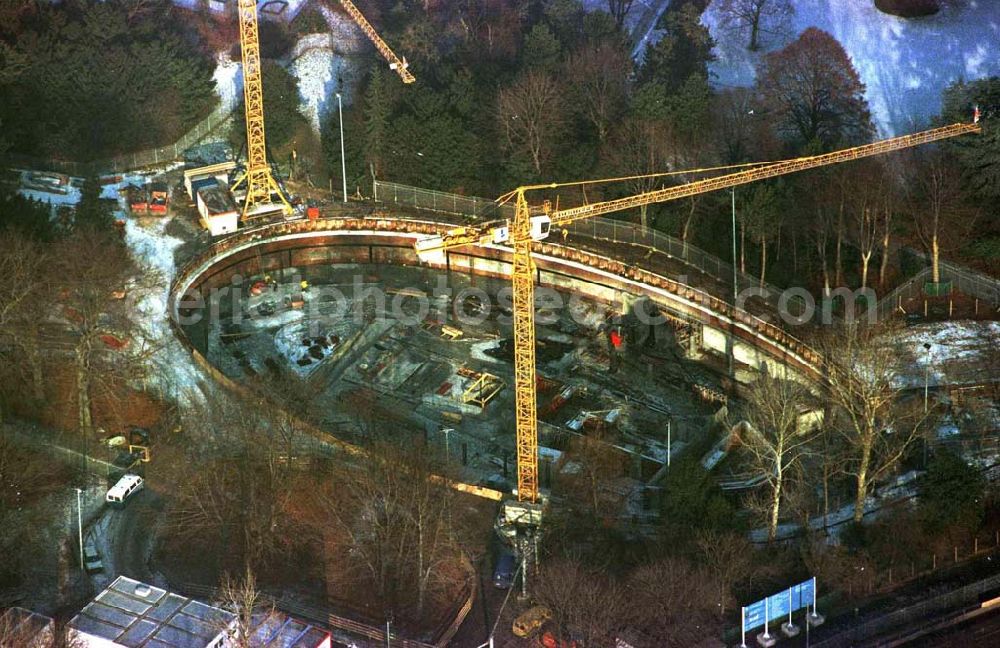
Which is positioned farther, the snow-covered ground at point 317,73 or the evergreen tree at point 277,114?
the snow-covered ground at point 317,73

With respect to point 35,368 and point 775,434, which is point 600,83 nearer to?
point 775,434

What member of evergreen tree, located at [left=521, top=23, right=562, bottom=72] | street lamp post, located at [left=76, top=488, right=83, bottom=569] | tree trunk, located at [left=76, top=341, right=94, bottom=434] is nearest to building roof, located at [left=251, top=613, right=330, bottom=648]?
street lamp post, located at [left=76, top=488, right=83, bottom=569]

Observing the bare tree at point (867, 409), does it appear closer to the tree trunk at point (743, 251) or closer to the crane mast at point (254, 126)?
the tree trunk at point (743, 251)

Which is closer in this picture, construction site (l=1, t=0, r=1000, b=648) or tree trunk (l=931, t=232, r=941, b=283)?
construction site (l=1, t=0, r=1000, b=648)

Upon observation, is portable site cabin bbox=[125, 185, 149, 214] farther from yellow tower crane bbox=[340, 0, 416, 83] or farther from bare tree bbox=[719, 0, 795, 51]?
bare tree bbox=[719, 0, 795, 51]

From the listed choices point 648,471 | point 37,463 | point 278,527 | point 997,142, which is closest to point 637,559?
point 648,471

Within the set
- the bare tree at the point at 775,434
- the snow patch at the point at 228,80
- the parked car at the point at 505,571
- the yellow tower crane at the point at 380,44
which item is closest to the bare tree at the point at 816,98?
the yellow tower crane at the point at 380,44
